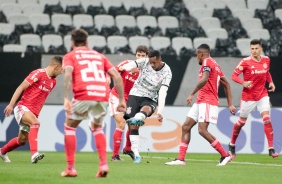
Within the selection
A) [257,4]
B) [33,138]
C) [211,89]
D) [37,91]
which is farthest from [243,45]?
[33,138]

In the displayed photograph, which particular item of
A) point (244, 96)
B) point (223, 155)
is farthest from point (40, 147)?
point (223, 155)

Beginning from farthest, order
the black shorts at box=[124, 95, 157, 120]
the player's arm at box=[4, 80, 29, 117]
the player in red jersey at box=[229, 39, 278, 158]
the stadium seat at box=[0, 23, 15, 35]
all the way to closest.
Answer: the stadium seat at box=[0, 23, 15, 35]
the player in red jersey at box=[229, 39, 278, 158]
the black shorts at box=[124, 95, 157, 120]
the player's arm at box=[4, 80, 29, 117]

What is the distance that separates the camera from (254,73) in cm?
1812

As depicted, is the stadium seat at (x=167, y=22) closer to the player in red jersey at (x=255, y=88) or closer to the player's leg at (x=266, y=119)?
the player in red jersey at (x=255, y=88)

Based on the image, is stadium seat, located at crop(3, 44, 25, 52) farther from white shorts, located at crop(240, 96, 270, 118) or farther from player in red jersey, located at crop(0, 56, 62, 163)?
player in red jersey, located at crop(0, 56, 62, 163)

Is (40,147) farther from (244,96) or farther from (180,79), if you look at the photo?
(244,96)

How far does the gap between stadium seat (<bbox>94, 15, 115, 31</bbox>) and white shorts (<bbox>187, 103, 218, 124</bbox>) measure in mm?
11309

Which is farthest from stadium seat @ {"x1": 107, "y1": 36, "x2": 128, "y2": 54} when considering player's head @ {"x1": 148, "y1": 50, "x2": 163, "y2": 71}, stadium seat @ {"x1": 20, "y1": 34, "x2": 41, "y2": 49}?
player's head @ {"x1": 148, "y1": 50, "x2": 163, "y2": 71}

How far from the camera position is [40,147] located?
21.5 meters

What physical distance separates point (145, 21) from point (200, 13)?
224 cm

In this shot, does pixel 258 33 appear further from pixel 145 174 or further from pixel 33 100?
pixel 145 174

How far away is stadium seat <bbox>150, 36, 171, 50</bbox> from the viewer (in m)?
25.3

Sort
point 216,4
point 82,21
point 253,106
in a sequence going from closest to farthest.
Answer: point 253,106
point 82,21
point 216,4

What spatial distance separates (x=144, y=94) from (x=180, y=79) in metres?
6.32
